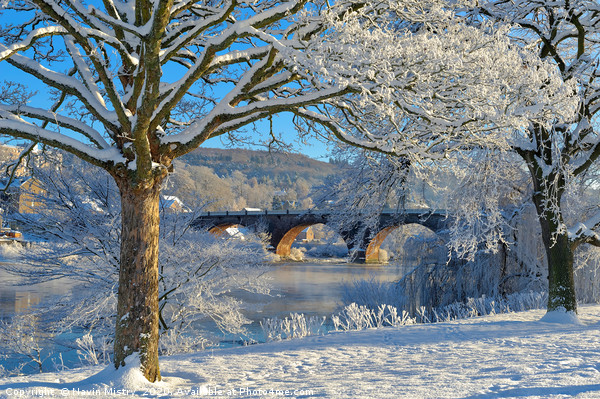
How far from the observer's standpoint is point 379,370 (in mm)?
5430

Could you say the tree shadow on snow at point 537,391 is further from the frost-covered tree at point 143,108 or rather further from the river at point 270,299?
the river at point 270,299

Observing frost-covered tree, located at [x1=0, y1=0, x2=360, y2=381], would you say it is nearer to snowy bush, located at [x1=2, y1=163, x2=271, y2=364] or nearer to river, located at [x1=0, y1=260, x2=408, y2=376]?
snowy bush, located at [x1=2, y1=163, x2=271, y2=364]

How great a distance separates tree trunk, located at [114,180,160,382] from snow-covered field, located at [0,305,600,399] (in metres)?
0.20

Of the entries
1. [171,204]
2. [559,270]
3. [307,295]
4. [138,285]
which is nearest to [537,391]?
[138,285]

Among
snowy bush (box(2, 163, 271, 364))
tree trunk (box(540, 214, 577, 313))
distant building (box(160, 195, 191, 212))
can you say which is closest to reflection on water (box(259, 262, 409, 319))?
snowy bush (box(2, 163, 271, 364))

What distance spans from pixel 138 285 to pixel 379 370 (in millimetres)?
2650

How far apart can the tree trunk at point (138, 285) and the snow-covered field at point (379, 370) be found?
20 centimetres

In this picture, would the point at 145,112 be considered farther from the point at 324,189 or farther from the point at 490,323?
the point at 324,189

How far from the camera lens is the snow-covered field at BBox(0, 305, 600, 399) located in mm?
4434

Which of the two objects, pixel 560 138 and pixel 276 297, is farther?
pixel 276 297

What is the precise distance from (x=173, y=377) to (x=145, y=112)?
280 cm

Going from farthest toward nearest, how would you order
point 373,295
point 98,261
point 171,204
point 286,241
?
1. point 286,241
2. point 373,295
3. point 171,204
4. point 98,261

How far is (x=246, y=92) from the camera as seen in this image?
5109mm

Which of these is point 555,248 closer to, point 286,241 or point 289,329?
point 289,329
